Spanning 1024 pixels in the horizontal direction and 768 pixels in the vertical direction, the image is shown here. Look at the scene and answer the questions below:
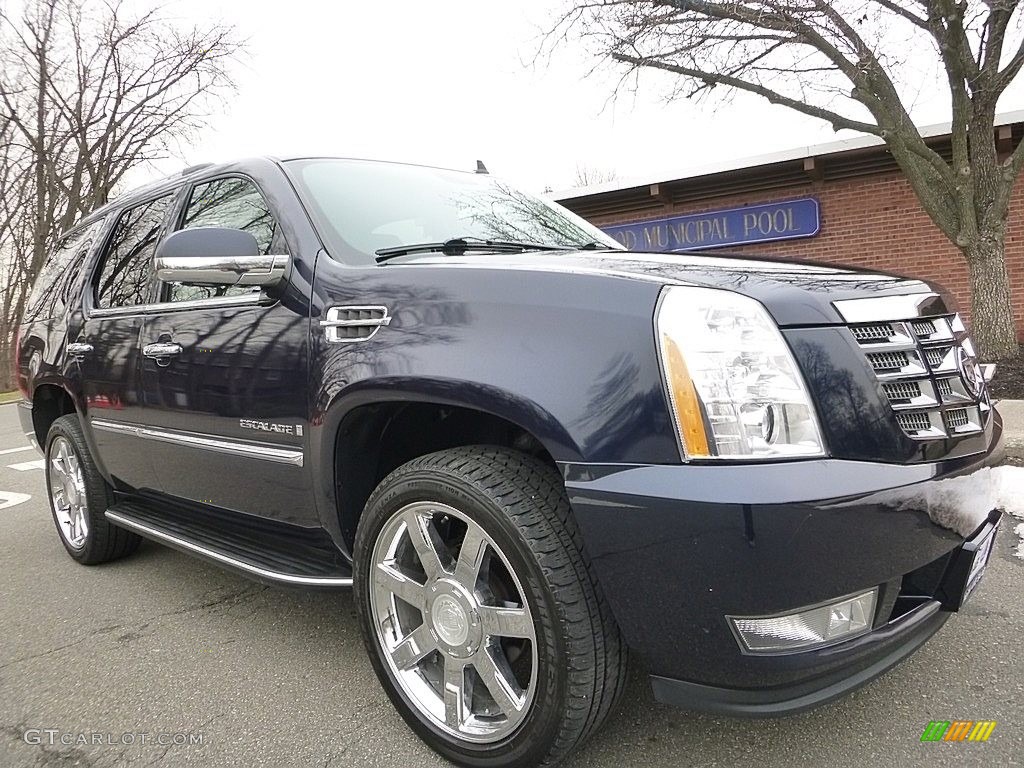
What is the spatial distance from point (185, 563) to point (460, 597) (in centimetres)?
257

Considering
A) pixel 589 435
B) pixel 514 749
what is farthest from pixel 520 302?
pixel 514 749

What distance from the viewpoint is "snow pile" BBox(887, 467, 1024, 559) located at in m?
1.63

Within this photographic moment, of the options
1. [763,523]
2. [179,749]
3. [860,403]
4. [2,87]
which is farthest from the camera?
[2,87]

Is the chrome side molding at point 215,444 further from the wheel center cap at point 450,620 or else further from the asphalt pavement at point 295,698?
the asphalt pavement at point 295,698

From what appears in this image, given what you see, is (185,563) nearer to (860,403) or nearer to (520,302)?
(520,302)

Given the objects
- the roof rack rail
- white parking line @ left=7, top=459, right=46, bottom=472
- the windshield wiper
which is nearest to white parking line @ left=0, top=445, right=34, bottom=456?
white parking line @ left=7, top=459, right=46, bottom=472

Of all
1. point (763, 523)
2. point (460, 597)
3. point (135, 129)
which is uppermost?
point (135, 129)

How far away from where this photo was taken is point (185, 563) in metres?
3.94

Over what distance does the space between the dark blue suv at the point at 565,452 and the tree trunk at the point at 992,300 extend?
6.92m

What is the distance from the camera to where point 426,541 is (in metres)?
2.03

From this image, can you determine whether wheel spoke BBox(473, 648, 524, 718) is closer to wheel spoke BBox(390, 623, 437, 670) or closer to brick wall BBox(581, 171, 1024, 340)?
wheel spoke BBox(390, 623, 437, 670)
